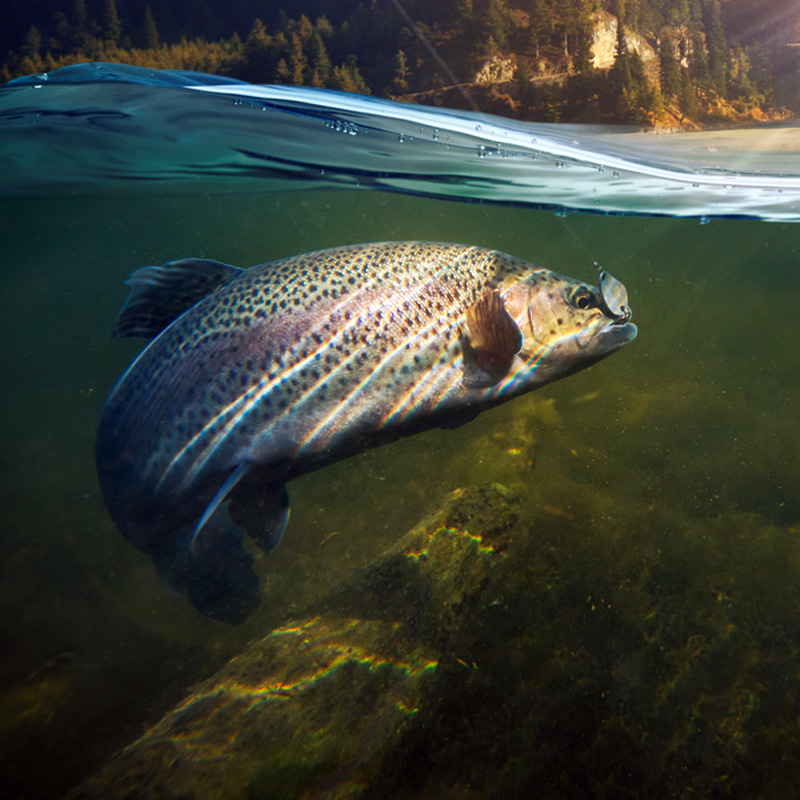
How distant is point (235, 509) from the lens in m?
3.55

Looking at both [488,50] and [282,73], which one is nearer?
[488,50]

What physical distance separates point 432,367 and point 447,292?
62 centimetres

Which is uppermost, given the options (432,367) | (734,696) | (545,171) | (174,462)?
(545,171)

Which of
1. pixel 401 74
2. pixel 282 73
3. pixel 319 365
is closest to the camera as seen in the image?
pixel 319 365

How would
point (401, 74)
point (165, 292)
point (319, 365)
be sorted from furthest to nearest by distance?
point (401, 74), point (165, 292), point (319, 365)

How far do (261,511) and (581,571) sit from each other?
166 inches

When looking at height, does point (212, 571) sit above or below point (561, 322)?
below

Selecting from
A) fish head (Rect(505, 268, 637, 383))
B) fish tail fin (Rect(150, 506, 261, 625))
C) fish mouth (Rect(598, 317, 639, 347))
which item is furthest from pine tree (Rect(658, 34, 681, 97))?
fish tail fin (Rect(150, 506, 261, 625))

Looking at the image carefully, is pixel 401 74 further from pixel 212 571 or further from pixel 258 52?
pixel 212 571

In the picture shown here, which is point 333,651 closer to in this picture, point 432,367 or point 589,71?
point 432,367

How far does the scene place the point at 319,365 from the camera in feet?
10.2

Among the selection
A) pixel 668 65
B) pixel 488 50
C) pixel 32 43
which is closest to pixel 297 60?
pixel 488 50

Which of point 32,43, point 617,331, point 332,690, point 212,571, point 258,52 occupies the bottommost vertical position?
point 332,690

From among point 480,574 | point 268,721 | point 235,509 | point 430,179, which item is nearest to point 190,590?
point 235,509
